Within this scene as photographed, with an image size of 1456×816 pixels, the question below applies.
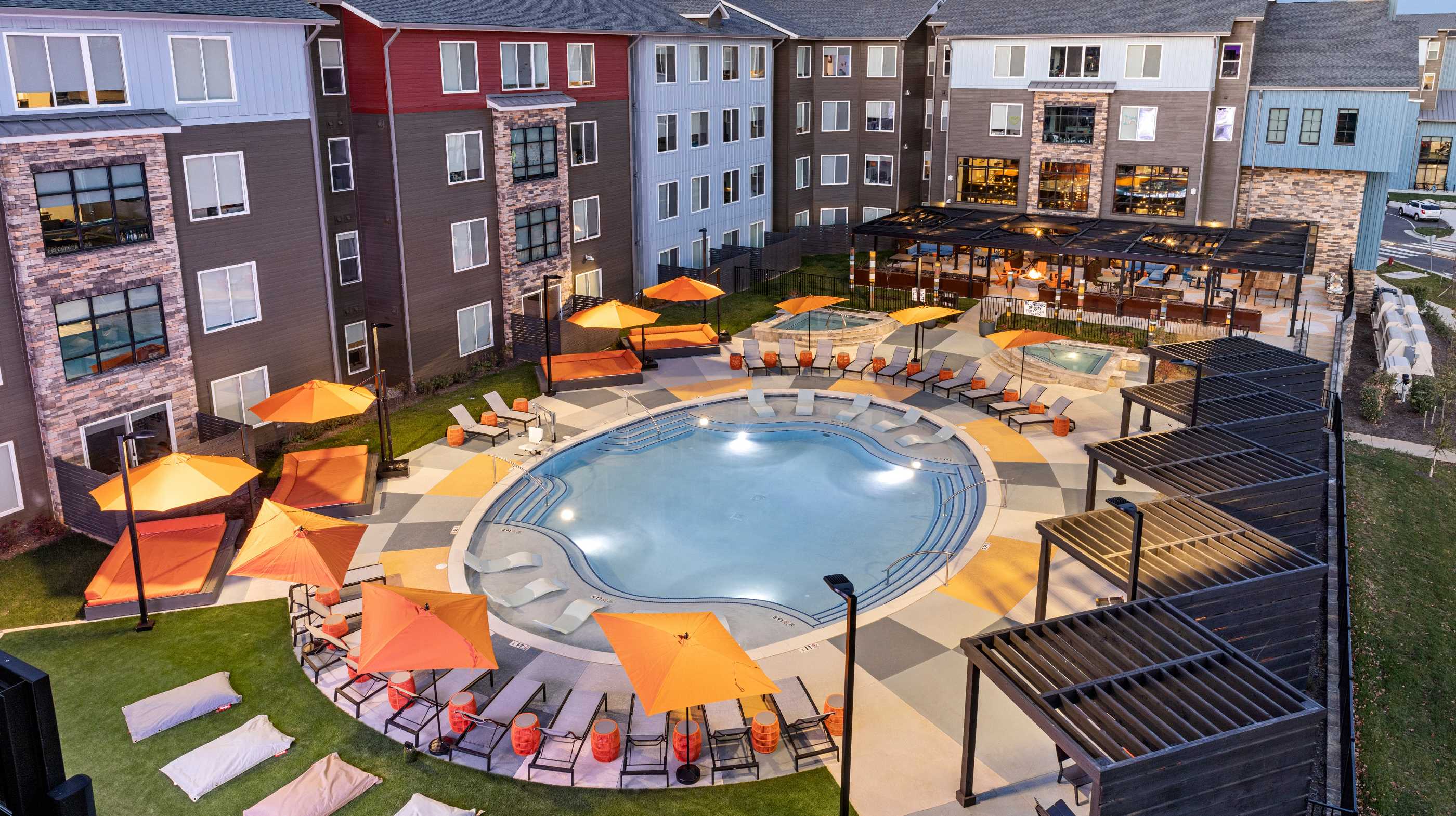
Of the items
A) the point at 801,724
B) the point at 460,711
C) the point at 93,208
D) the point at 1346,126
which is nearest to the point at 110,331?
the point at 93,208

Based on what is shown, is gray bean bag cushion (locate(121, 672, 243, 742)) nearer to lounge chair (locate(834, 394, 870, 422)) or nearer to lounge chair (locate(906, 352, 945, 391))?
lounge chair (locate(834, 394, 870, 422))

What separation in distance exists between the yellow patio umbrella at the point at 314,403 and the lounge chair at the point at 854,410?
1371 cm

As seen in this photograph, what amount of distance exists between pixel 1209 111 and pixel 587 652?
38416 mm

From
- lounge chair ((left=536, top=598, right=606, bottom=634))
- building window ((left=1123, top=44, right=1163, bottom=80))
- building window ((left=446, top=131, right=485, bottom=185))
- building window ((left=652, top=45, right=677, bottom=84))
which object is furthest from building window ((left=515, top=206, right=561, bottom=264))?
building window ((left=1123, top=44, right=1163, bottom=80))

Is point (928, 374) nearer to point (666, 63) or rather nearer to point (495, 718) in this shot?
point (666, 63)

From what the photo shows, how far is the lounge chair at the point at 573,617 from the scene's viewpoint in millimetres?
20500

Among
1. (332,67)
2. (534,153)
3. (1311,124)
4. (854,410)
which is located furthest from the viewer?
(1311,124)

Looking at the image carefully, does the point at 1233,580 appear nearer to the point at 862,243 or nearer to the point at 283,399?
the point at 283,399

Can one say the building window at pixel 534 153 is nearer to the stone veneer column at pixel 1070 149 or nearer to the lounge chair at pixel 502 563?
the lounge chair at pixel 502 563

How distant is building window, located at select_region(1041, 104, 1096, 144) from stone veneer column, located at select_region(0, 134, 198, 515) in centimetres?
3627

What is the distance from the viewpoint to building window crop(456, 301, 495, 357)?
3522cm

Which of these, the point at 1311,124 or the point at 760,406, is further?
the point at 1311,124

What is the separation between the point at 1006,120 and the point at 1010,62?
252 centimetres

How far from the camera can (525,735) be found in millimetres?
16281
